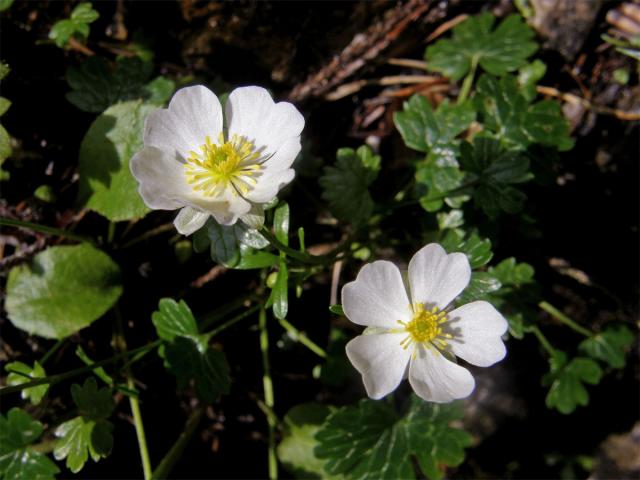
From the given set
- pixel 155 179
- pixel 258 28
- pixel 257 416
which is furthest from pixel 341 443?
pixel 258 28

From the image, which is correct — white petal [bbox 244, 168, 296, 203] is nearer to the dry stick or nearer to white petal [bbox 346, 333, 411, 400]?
white petal [bbox 346, 333, 411, 400]

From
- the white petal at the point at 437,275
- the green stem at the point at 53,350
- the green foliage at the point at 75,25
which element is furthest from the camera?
the green foliage at the point at 75,25

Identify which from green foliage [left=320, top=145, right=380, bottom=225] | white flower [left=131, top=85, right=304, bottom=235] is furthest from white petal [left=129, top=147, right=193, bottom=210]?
green foliage [left=320, top=145, right=380, bottom=225]

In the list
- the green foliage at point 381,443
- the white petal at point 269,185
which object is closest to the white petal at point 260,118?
the white petal at point 269,185

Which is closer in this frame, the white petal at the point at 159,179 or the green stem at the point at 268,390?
the white petal at the point at 159,179

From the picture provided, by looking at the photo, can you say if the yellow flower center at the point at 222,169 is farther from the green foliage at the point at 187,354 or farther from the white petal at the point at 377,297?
the green foliage at the point at 187,354

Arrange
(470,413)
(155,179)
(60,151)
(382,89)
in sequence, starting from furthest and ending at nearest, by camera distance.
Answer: (470,413), (382,89), (60,151), (155,179)

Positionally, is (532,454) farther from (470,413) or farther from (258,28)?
(258,28)
